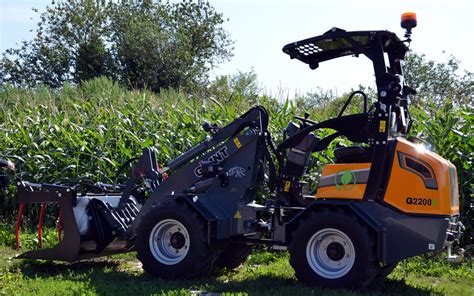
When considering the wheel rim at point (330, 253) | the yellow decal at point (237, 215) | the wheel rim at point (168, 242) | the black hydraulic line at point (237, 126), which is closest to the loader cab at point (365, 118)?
the black hydraulic line at point (237, 126)

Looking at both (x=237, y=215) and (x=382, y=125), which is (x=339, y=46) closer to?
(x=382, y=125)

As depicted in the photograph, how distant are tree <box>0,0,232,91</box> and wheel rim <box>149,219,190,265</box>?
27.2 m

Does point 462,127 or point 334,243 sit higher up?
point 462,127

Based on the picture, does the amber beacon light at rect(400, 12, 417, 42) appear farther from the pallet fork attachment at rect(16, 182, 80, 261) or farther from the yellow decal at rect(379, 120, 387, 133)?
the pallet fork attachment at rect(16, 182, 80, 261)

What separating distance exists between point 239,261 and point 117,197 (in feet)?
5.66

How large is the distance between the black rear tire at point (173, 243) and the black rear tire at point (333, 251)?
3.34 feet

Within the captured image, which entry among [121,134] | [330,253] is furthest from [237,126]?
[121,134]

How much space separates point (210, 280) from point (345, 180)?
6.08 ft

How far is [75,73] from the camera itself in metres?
38.3

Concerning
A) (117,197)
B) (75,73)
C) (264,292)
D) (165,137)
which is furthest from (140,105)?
(75,73)

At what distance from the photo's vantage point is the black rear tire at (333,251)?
6.02 metres

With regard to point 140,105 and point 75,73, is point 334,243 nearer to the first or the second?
point 140,105

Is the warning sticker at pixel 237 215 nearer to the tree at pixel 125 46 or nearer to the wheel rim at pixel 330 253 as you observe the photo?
the wheel rim at pixel 330 253

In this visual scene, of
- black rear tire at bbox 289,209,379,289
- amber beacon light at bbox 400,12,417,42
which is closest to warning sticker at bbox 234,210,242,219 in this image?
black rear tire at bbox 289,209,379,289
